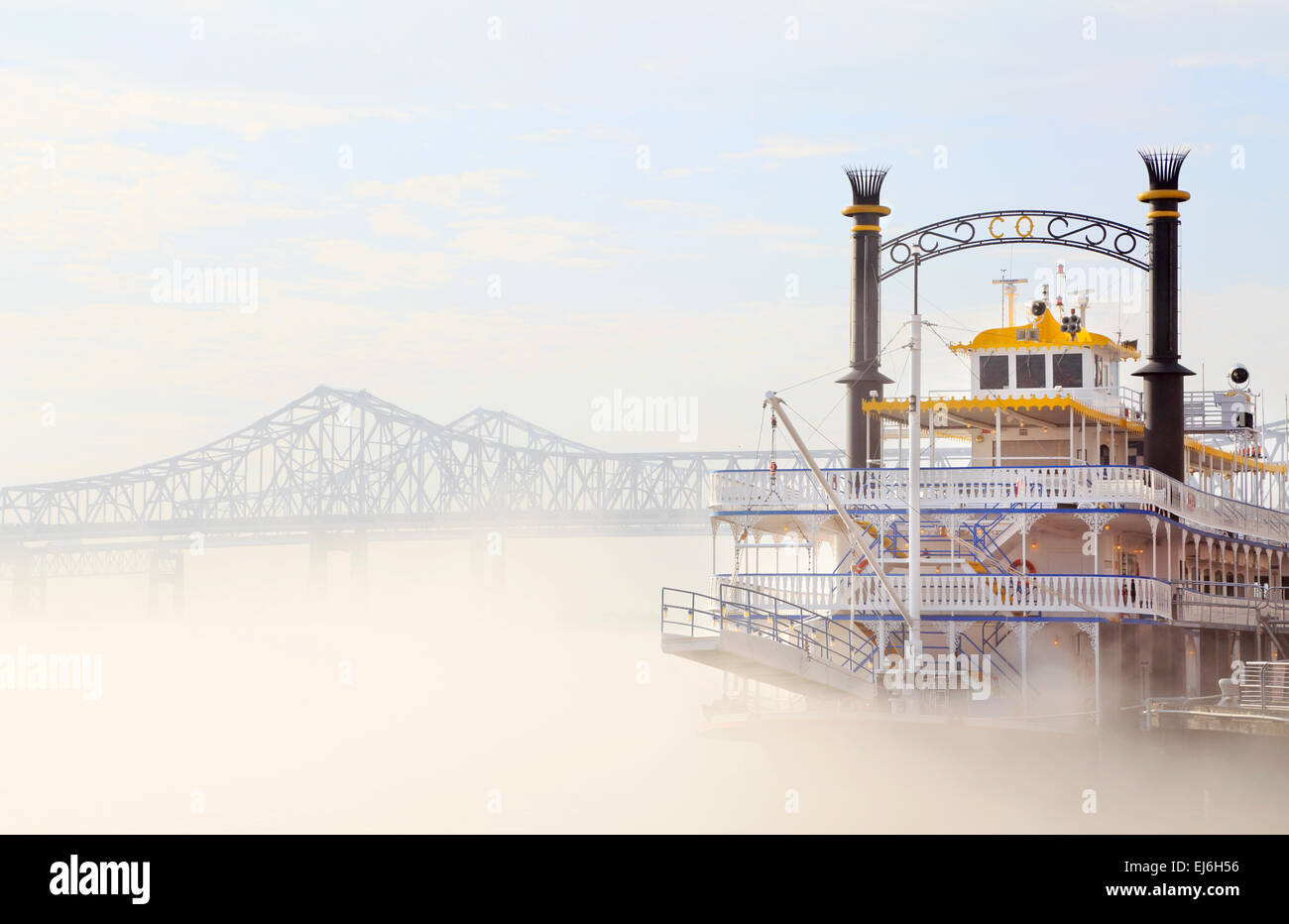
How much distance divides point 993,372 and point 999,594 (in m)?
7.32

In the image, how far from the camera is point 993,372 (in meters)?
35.5

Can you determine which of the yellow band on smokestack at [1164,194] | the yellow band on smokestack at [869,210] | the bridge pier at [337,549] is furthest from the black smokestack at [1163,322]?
the bridge pier at [337,549]

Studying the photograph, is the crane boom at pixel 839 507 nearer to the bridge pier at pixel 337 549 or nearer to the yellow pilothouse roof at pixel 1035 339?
the yellow pilothouse roof at pixel 1035 339

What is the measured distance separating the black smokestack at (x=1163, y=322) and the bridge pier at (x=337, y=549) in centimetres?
11685

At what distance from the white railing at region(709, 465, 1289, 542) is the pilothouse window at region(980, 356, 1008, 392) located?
4.63 metres

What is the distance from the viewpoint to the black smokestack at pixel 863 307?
39844mm

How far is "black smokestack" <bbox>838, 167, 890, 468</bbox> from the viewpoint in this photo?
1569 inches

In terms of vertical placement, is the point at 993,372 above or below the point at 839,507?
above

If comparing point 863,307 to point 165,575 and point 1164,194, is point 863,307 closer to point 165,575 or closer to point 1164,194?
point 1164,194

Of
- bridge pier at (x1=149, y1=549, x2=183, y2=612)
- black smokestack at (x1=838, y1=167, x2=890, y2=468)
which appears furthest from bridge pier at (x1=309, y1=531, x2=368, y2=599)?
black smokestack at (x1=838, y1=167, x2=890, y2=468)

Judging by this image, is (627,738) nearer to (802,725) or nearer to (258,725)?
(258,725)

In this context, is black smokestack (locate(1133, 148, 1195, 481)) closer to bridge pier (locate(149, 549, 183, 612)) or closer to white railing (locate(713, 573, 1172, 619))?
white railing (locate(713, 573, 1172, 619))

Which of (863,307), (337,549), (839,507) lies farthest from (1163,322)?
(337,549)
